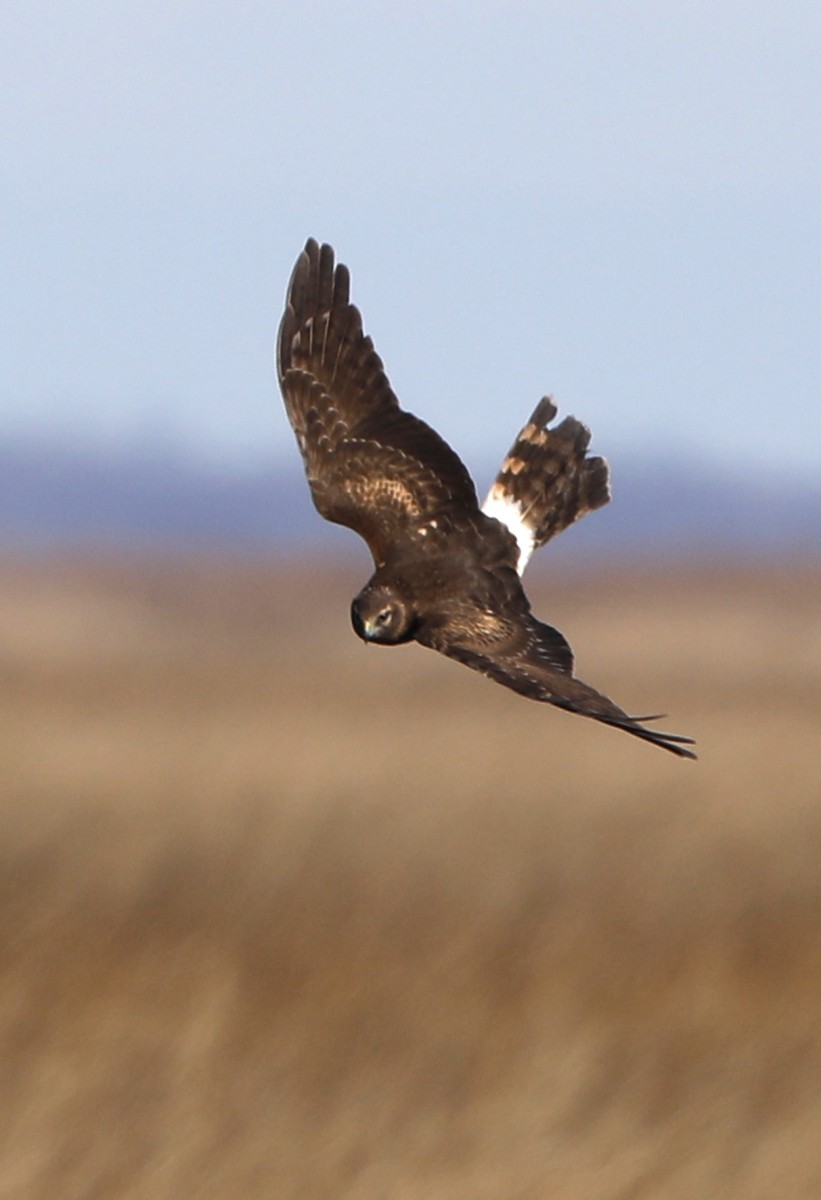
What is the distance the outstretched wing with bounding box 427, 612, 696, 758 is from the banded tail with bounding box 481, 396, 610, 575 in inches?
45.5

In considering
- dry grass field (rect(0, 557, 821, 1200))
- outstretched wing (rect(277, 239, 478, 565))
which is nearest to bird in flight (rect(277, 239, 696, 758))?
outstretched wing (rect(277, 239, 478, 565))

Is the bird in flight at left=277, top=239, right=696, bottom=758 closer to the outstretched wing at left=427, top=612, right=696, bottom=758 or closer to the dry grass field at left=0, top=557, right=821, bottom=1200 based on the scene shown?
the outstretched wing at left=427, top=612, right=696, bottom=758

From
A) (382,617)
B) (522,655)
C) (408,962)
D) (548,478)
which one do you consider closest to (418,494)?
(548,478)

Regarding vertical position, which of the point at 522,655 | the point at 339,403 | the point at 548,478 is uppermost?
the point at 548,478

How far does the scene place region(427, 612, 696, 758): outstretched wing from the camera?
637 centimetres

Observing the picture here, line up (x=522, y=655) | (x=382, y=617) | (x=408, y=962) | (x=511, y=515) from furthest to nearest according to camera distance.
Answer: (x=408, y=962)
(x=511, y=515)
(x=382, y=617)
(x=522, y=655)

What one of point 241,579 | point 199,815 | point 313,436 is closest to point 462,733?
point 199,815

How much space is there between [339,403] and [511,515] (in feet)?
2.14

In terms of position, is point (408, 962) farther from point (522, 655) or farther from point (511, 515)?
point (522, 655)

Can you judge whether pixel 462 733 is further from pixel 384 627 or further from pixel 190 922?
pixel 384 627

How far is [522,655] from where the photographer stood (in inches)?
268

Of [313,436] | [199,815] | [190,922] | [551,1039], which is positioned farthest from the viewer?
[199,815]

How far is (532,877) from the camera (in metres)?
14.3

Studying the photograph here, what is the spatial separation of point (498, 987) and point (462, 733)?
4952mm
